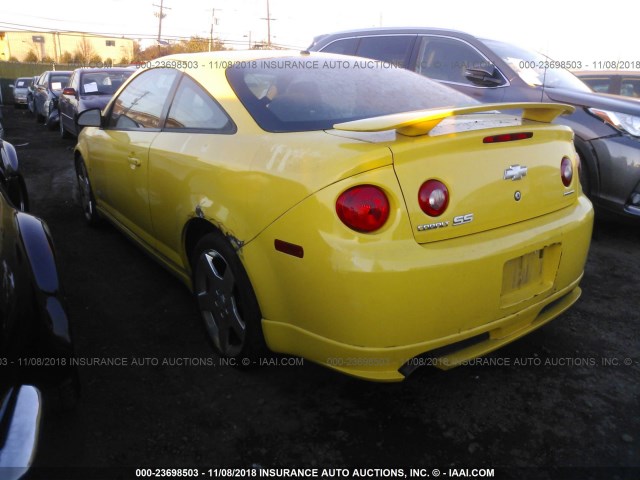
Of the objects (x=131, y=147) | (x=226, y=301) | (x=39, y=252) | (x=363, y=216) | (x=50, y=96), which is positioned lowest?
(x=50, y=96)

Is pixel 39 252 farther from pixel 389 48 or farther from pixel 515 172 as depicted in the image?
pixel 389 48

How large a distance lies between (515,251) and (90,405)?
1980 mm

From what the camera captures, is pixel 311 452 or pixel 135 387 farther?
pixel 135 387

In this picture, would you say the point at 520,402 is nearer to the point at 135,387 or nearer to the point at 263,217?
the point at 263,217

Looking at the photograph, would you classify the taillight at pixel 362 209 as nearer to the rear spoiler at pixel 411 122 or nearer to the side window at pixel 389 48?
the rear spoiler at pixel 411 122

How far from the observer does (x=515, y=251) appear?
2154 millimetres

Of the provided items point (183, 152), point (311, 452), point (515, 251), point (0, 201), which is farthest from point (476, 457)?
point (0, 201)

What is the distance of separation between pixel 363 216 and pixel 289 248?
332mm

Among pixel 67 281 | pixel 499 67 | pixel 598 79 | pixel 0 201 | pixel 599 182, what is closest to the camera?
pixel 0 201

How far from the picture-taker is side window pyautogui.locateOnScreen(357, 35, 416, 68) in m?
5.89

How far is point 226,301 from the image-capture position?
2605mm

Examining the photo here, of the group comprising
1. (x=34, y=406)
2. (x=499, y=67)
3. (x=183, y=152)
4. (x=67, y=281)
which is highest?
(x=499, y=67)

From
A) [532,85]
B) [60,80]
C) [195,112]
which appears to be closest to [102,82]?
[60,80]

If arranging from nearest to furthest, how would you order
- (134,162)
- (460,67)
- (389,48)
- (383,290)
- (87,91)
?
(383,290), (134,162), (460,67), (389,48), (87,91)
